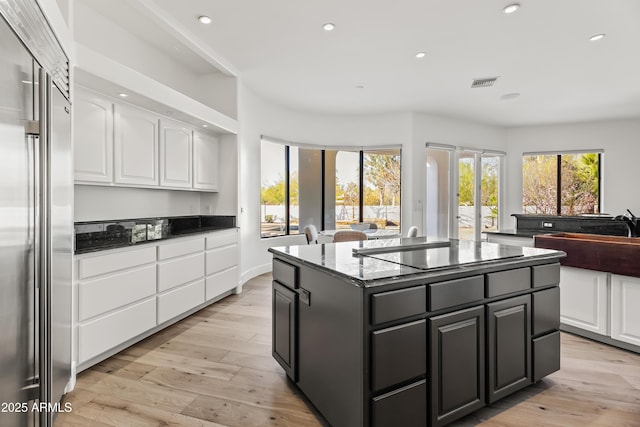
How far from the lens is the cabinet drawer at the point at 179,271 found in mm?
3056

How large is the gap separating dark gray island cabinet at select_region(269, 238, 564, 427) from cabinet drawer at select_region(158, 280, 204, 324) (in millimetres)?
1419

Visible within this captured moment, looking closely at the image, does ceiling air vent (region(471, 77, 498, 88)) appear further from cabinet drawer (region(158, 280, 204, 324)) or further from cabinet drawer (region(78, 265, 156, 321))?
cabinet drawer (region(78, 265, 156, 321))

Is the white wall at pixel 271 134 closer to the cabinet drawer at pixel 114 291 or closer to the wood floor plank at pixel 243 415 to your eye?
the cabinet drawer at pixel 114 291

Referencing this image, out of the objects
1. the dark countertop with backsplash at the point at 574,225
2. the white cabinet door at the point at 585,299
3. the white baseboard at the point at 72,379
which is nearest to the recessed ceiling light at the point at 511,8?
the white cabinet door at the point at 585,299

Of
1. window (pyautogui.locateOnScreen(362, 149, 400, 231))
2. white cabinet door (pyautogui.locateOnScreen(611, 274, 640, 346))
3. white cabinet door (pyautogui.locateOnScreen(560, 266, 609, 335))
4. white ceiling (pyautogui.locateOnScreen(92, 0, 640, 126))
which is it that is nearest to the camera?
white cabinet door (pyautogui.locateOnScreen(611, 274, 640, 346))

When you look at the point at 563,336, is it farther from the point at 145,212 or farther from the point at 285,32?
the point at 145,212

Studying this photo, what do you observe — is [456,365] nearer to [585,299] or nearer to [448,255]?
[448,255]

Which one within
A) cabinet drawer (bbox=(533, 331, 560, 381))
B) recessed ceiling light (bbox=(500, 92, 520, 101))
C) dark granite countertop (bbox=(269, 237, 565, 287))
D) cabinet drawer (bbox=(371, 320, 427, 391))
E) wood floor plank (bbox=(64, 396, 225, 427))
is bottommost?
wood floor plank (bbox=(64, 396, 225, 427))

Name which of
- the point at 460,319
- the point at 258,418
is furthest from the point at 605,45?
the point at 258,418

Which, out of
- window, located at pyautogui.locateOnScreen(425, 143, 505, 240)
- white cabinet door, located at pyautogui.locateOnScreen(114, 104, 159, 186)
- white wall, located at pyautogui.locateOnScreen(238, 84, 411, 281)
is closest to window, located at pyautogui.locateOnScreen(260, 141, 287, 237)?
white wall, located at pyautogui.locateOnScreen(238, 84, 411, 281)

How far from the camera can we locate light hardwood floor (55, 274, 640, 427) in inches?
73.3

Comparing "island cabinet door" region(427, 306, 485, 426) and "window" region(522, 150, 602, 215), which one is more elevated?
"window" region(522, 150, 602, 215)

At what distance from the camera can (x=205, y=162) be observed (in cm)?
424

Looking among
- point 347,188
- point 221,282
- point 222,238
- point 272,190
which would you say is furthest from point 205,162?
point 347,188
